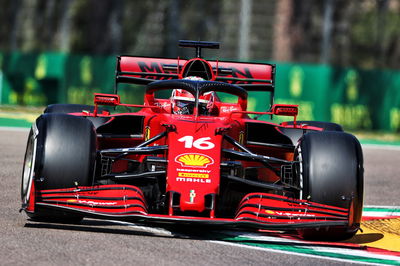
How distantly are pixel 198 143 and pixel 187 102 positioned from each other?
1447 millimetres

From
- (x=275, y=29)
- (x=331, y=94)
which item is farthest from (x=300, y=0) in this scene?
(x=331, y=94)

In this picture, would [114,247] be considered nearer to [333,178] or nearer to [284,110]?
[333,178]

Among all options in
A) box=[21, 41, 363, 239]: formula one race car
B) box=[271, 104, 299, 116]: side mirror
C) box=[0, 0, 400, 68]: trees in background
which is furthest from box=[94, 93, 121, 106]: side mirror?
box=[0, 0, 400, 68]: trees in background

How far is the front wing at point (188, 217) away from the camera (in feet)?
24.1

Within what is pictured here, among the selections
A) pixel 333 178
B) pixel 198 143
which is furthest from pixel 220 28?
pixel 333 178

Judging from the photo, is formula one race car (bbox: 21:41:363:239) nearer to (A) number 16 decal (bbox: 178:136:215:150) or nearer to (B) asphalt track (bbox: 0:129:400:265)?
(A) number 16 decal (bbox: 178:136:215:150)

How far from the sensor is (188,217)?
290 inches

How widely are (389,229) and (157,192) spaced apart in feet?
8.05

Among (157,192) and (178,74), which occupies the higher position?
(178,74)

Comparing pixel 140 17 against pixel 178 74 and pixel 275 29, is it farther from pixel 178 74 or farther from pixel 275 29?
pixel 178 74

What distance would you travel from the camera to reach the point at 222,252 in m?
7.07

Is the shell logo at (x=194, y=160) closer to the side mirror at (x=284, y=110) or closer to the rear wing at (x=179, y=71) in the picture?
the side mirror at (x=284, y=110)

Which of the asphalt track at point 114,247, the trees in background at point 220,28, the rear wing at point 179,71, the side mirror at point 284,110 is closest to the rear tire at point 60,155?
the asphalt track at point 114,247

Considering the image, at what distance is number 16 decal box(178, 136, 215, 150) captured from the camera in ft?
25.7
